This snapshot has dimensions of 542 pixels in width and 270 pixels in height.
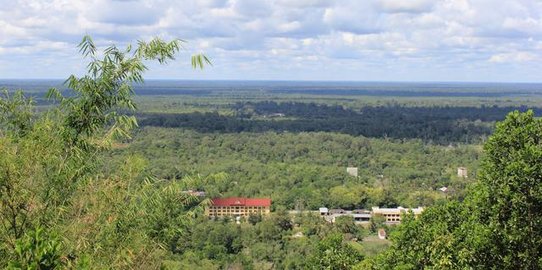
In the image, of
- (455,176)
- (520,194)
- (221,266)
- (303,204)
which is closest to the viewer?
(520,194)

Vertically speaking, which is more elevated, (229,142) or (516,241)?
(516,241)

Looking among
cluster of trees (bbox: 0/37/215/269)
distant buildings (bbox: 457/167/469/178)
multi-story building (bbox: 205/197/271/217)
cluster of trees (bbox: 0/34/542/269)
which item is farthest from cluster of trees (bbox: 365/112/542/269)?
distant buildings (bbox: 457/167/469/178)

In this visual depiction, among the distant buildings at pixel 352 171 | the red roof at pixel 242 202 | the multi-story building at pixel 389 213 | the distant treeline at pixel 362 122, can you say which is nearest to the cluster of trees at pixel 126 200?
the red roof at pixel 242 202

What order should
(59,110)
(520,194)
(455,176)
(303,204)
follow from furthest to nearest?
(455,176)
(303,204)
(520,194)
(59,110)

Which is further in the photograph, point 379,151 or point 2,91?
point 379,151

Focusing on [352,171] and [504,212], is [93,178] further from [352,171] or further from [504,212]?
[352,171]

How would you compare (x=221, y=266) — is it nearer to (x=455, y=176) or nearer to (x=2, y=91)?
(x=2, y=91)

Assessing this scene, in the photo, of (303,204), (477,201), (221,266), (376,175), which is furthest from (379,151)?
(477,201)

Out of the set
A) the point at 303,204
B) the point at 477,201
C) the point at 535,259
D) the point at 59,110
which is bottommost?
the point at 303,204

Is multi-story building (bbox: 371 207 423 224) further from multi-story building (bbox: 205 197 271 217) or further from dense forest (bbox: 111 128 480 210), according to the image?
multi-story building (bbox: 205 197 271 217)
